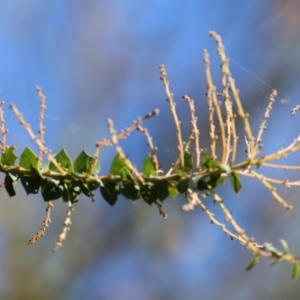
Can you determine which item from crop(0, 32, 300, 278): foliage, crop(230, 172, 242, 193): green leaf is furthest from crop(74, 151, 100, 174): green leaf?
crop(230, 172, 242, 193): green leaf

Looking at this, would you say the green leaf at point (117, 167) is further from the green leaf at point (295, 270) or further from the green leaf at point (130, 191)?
the green leaf at point (295, 270)

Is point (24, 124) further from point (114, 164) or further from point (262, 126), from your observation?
point (262, 126)

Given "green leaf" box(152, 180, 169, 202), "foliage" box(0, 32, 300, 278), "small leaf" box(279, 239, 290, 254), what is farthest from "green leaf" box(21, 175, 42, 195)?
"small leaf" box(279, 239, 290, 254)

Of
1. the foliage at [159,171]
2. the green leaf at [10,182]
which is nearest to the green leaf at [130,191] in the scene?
the foliage at [159,171]

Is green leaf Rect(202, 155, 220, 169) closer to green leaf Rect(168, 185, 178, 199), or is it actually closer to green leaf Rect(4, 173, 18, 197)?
green leaf Rect(168, 185, 178, 199)

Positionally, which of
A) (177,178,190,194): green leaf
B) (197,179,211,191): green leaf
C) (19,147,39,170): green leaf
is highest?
(19,147,39,170): green leaf

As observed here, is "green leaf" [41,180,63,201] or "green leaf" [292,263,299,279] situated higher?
"green leaf" [41,180,63,201]

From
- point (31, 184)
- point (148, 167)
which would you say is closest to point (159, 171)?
point (148, 167)
